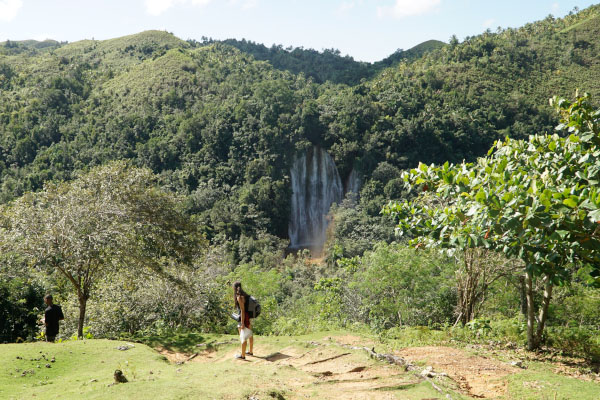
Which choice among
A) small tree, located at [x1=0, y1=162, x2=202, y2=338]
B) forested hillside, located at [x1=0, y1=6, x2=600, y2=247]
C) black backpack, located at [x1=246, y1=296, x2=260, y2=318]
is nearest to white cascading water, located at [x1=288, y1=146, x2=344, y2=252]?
forested hillside, located at [x1=0, y1=6, x2=600, y2=247]

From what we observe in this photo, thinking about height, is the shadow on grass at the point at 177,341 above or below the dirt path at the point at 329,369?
below

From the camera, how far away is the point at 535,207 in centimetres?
364

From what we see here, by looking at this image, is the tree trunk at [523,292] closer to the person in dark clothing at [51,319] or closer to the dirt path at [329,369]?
the dirt path at [329,369]

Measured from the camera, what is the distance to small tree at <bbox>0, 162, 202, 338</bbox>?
414 inches

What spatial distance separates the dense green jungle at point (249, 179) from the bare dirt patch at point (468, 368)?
1249 millimetres

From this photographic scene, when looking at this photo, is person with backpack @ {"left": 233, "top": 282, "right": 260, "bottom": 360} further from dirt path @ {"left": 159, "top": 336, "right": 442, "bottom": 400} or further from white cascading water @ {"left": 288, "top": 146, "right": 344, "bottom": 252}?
white cascading water @ {"left": 288, "top": 146, "right": 344, "bottom": 252}

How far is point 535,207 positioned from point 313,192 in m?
57.1

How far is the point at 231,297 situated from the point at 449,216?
13158 mm

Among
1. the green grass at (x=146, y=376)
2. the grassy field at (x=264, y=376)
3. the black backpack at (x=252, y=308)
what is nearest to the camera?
the green grass at (x=146, y=376)

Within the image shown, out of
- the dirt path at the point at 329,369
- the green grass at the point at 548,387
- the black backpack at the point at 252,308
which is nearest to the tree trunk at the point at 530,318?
the green grass at the point at 548,387

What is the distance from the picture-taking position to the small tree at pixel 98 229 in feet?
34.5

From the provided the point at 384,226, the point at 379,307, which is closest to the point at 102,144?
the point at 384,226

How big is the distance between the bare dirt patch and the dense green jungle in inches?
49.2

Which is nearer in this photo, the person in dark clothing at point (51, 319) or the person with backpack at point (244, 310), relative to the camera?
the person with backpack at point (244, 310)
